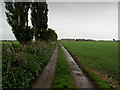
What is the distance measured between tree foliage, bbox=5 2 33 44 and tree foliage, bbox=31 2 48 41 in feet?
49.2

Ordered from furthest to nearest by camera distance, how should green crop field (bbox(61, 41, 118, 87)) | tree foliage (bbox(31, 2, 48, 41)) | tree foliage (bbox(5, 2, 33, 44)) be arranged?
tree foliage (bbox(31, 2, 48, 41))
tree foliage (bbox(5, 2, 33, 44))
green crop field (bbox(61, 41, 118, 87))

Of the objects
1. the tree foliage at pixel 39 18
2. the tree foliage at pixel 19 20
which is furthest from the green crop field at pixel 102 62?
the tree foliage at pixel 39 18

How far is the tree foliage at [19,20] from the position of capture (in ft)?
80.1

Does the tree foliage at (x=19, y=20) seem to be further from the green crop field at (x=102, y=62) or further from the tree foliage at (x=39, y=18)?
the tree foliage at (x=39, y=18)

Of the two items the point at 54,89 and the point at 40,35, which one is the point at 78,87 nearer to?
the point at 54,89

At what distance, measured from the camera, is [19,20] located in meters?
25.8

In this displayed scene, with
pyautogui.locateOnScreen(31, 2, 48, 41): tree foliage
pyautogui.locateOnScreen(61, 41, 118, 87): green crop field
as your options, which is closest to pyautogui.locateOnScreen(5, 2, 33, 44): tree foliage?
pyautogui.locateOnScreen(61, 41, 118, 87): green crop field

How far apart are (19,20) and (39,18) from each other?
16656 mm

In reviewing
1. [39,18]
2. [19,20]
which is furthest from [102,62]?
[39,18]

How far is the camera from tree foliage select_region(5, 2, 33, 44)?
961 inches

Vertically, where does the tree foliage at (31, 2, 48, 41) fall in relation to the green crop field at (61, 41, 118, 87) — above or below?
above

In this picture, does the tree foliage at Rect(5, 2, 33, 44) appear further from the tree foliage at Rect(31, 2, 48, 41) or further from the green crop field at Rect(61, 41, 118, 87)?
the tree foliage at Rect(31, 2, 48, 41)

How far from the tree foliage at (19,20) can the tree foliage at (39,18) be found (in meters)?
15.0

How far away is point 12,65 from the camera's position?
1353cm
